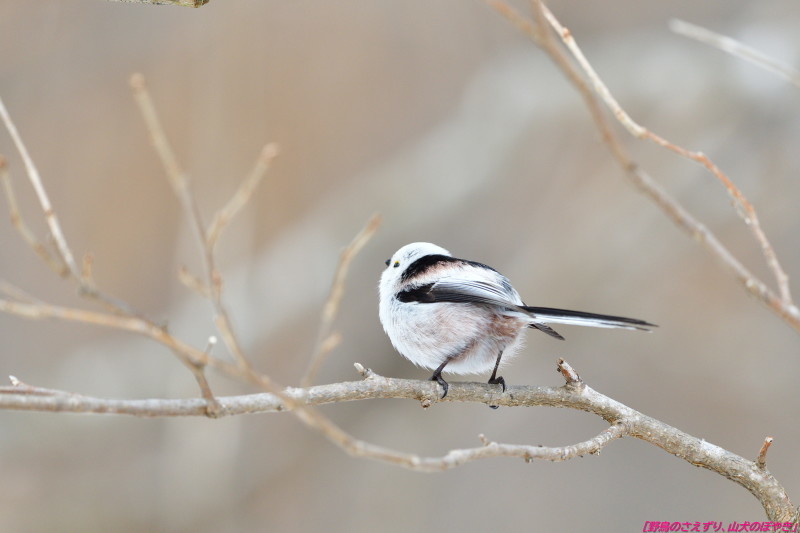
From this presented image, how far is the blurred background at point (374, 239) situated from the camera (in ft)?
17.2

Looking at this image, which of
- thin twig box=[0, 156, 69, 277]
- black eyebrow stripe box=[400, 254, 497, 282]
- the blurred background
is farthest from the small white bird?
the blurred background

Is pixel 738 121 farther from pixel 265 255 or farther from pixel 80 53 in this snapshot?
pixel 80 53

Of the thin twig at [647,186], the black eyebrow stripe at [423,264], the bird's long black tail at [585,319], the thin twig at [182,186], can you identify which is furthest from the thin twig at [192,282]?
the black eyebrow stripe at [423,264]

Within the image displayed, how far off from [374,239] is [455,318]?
3346 mm

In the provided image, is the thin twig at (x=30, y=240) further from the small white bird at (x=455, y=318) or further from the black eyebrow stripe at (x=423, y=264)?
the black eyebrow stripe at (x=423, y=264)

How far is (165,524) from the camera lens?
17.6 ft

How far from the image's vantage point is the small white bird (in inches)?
89.7

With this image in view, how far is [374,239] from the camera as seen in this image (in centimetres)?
563

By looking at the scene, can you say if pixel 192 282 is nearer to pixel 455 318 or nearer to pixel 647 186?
pixel 647 186

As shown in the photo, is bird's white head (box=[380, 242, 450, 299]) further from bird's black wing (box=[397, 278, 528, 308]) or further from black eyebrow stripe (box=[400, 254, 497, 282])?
bird's black wing (box=[397, 278, 528, 308])

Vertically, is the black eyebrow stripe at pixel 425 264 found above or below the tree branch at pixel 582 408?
above

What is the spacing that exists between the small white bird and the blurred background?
2.94 meters

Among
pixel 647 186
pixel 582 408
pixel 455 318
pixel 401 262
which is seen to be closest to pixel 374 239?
pixel 401 262

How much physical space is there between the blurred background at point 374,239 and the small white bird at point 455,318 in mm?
2936
